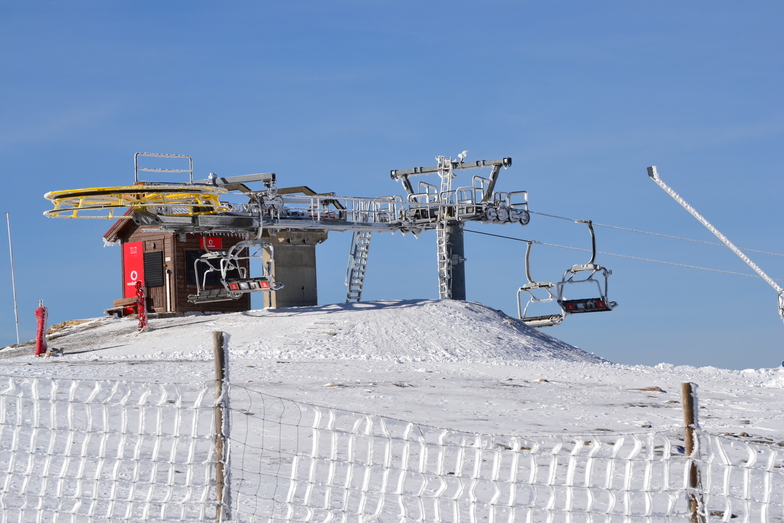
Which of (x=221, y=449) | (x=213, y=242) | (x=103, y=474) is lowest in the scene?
(x=103, y=474)

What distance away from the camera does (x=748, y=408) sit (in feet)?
48.5

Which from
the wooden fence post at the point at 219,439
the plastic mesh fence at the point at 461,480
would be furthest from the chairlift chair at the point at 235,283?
the wooden fence post at the point at 219,439

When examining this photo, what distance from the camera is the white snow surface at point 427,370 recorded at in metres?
13.3

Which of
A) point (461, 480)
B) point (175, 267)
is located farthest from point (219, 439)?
point (175, 267)

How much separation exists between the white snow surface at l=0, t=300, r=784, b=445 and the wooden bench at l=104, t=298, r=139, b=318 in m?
1.71

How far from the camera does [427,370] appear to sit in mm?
18859

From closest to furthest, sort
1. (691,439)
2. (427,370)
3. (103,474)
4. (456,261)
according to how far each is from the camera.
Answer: (691,439) < (103,474) < (427,370) < (456,261)

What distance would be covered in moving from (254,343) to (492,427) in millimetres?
11583

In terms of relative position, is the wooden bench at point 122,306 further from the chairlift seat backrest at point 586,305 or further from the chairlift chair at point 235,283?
the chairlift seat backrest at point 586,305

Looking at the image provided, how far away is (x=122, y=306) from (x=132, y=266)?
159 centimetres

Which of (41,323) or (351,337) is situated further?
(41,323)

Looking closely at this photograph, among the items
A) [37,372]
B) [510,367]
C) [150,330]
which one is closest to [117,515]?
[37,372]

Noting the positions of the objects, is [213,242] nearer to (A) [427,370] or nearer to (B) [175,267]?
(B) [175,267]

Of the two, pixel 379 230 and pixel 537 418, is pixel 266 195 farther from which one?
pixel 537 418
